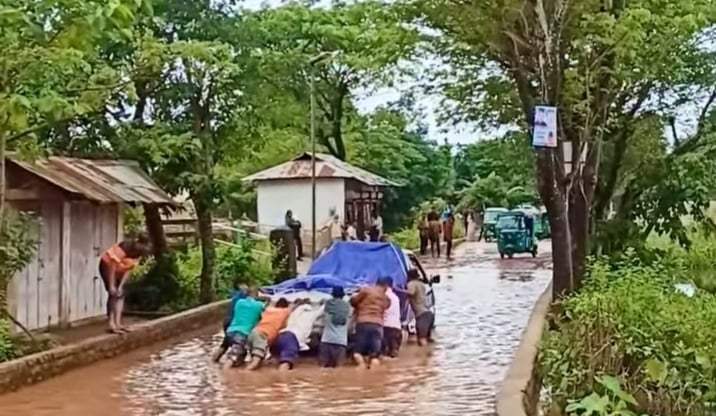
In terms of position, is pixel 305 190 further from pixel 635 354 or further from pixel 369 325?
pixel 635 354

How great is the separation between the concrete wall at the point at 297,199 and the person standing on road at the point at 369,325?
949 inches

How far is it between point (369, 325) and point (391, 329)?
2.36ft

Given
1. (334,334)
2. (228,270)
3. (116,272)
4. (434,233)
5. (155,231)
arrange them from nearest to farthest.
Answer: (334,334)
(116,272)
(155,231)
(228,270)
(434,233)

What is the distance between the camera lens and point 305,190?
1588 inches

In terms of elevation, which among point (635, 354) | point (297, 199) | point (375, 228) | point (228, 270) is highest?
point (297, 199)

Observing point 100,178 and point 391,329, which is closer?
point 391,329

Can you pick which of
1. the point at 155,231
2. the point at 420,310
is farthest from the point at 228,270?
the point at 420,310

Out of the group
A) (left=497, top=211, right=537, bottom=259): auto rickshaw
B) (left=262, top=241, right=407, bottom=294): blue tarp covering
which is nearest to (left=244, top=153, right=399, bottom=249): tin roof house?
(left=497, top=211, right=537, bottom=259): auto rickshaw

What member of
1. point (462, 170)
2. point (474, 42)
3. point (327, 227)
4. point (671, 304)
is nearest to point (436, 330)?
point (474, 42)

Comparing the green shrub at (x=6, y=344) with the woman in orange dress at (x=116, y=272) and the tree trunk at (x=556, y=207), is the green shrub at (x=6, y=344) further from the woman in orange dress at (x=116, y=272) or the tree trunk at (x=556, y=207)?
the tree trunk at (x=556, y=207)

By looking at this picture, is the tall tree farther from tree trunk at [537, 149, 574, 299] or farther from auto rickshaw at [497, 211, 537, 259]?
auto rickshaw at [497, 211, 537, 259]

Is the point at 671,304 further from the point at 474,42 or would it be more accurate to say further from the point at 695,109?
the point at 695,109

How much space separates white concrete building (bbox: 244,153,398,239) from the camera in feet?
131

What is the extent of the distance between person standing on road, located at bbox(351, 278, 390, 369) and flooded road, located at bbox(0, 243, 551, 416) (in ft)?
1.03
